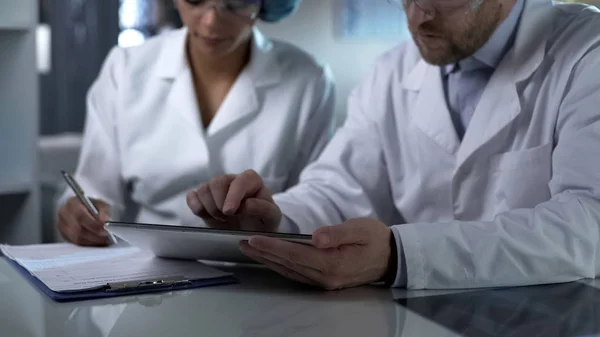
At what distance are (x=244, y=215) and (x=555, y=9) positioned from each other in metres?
0.68

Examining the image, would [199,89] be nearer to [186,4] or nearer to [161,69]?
[161,69]

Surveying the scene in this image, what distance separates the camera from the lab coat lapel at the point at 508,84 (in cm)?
144

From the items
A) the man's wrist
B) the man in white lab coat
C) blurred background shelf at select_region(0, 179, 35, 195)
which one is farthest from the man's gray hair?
blurred background shelf at select_region(0, 179, 35, 195)

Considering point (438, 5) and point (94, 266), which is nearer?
point (94, 266)

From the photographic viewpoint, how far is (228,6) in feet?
6.15

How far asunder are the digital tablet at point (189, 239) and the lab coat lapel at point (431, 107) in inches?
18.3

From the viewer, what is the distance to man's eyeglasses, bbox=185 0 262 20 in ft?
6.13

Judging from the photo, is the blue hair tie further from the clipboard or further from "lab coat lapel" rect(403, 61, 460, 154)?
the clipboard

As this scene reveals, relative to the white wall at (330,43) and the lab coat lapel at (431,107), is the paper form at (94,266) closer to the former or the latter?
the lab coat lapel at (431,107)

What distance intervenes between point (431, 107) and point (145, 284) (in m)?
0.70

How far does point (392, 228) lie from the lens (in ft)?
3.90

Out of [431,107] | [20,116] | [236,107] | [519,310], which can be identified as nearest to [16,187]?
[20,116]

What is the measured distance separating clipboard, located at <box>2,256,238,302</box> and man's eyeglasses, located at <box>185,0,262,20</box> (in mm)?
849

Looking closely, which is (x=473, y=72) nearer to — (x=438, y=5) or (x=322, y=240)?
(x=438, y=5)
